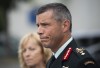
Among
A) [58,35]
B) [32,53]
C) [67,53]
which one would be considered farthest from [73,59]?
[32,53]

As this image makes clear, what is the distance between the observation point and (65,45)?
5.05 metres

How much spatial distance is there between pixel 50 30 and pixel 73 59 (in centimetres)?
37

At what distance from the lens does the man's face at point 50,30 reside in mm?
5004

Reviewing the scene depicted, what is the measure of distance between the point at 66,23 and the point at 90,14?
115ft

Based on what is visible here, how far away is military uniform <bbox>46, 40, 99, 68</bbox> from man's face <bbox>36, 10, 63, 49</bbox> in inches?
4.8

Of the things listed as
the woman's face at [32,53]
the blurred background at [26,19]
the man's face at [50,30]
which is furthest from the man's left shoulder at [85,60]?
the blurred background at [26,19]

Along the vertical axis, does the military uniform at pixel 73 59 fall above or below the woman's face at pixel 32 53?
above

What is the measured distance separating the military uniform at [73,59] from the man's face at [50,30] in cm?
12

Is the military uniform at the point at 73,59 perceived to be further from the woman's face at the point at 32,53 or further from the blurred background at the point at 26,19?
the blurred background at the point at 26,19

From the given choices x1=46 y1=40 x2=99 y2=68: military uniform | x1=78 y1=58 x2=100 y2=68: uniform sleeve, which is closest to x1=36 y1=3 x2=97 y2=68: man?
x1=46 y1=40 x2=99 y2=68: military uniform

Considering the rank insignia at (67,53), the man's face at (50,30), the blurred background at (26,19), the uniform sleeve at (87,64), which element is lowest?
the blurred background at (26,19)

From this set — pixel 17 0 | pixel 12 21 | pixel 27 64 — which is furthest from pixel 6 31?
pixel 27 64

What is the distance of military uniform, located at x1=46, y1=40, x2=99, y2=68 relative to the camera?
15.8 feet

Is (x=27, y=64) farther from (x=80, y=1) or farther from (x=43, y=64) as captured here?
(x=80, y=1)
